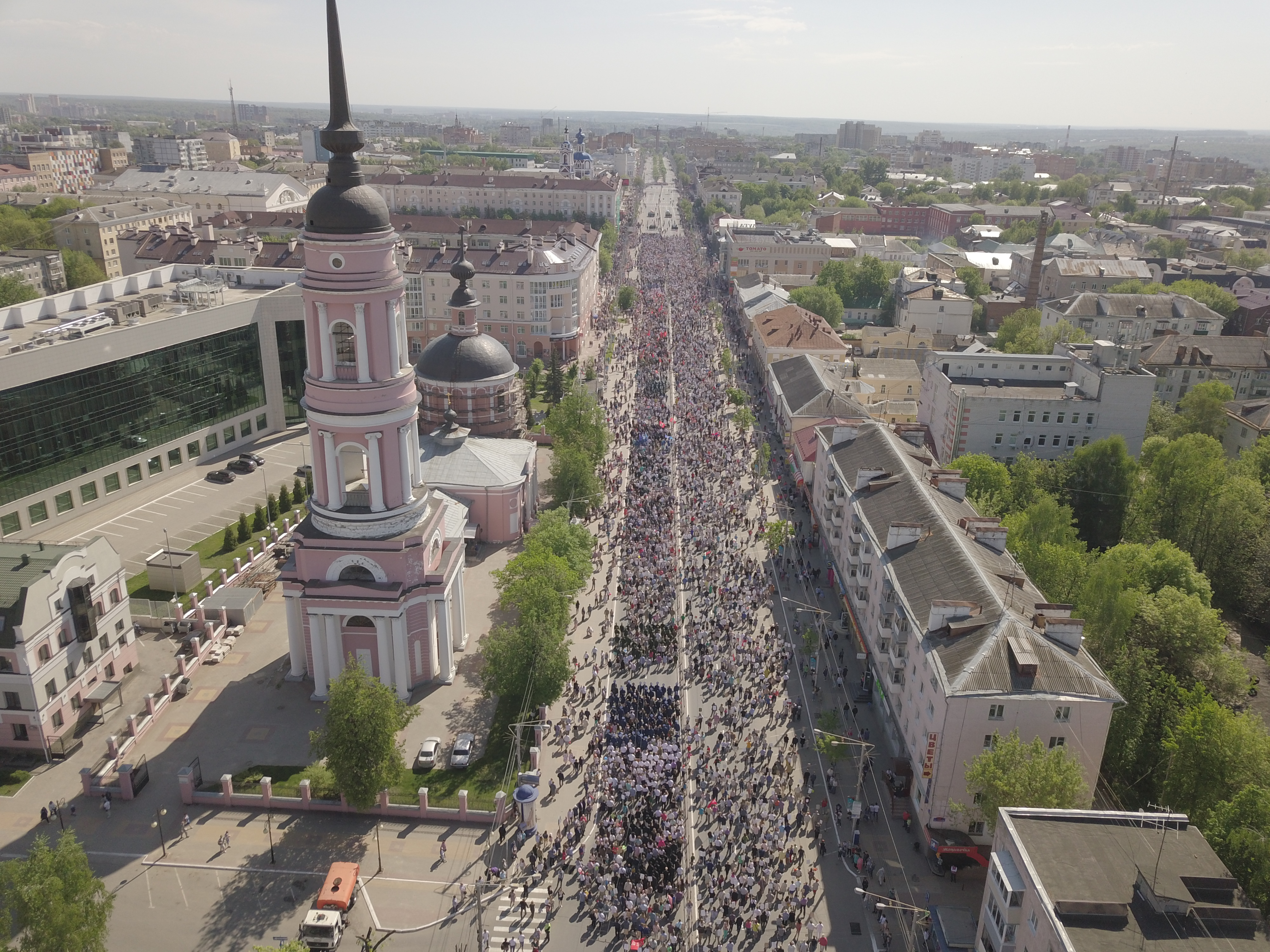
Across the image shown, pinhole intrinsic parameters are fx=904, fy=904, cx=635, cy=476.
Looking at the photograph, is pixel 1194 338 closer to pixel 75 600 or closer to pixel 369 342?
pixel 369 342

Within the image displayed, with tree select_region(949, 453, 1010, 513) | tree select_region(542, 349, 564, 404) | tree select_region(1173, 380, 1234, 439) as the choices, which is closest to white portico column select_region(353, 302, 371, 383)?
tree select_region(949, 453, 1010, 513)

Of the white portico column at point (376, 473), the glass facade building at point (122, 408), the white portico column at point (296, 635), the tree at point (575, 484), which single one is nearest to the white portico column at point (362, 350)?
the white portico column at point (376, 473)

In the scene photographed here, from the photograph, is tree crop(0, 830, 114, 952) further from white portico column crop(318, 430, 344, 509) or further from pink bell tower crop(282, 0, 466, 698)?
white portico column crop(318, 430, 344, 509)

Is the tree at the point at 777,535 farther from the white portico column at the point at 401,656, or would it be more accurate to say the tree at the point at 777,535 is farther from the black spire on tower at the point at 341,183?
the black spire on tower at the point at 341,183

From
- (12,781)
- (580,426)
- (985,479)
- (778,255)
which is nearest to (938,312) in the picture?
(778,255)

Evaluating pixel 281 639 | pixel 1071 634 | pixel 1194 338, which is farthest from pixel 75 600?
pixel 1194 338
